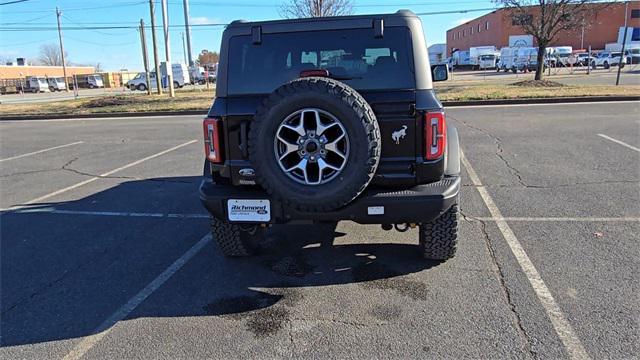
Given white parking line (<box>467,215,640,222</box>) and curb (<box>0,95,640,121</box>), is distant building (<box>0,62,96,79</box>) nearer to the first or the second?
curb (<box>0,95,640,121</box>)

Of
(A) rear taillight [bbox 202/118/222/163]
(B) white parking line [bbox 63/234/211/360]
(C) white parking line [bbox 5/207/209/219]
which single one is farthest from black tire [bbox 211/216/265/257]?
(C) white parking line [bbox 5/207/209/219]

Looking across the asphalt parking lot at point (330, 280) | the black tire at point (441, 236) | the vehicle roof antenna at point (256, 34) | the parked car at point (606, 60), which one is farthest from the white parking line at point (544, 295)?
Result: the parked car at point (606, 60)

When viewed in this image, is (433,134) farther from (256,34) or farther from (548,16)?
(548,16)

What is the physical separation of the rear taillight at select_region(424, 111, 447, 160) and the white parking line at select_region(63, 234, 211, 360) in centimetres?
234

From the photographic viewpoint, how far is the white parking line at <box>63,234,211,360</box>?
9.84 ft

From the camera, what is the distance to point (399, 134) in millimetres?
3461

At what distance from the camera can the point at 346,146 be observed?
3240 millimetres

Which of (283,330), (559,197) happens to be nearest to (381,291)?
(283,330)

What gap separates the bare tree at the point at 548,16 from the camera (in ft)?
69.9

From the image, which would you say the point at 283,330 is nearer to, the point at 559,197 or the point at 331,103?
the point at 331,103

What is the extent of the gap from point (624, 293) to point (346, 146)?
2.23m

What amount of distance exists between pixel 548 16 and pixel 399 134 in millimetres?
21717

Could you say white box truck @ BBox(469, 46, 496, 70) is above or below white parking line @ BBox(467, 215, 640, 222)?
above

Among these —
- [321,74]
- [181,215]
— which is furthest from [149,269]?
[321,74]
